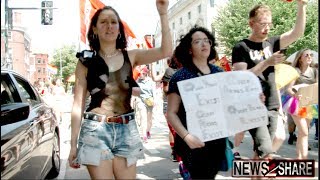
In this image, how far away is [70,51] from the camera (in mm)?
100500

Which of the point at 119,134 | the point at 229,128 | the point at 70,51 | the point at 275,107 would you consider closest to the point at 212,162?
the point at 229,128

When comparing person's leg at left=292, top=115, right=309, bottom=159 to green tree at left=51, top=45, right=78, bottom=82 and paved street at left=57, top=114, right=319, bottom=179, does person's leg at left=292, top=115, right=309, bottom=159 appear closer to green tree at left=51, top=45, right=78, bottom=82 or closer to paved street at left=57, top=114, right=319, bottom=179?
paved street at left=57, top=114, right=319, bottom=179

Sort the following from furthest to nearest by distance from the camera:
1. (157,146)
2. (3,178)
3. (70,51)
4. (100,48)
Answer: (70,51)
(157,146)
(100,48)
(3,178)

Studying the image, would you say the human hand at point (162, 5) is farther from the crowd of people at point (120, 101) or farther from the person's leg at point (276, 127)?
the person's leg at point (276, 127)

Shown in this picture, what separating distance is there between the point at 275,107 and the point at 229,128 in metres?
1.31

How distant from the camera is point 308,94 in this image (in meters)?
5.30

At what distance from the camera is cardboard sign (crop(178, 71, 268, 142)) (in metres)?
2.96

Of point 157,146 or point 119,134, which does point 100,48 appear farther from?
point 157,146

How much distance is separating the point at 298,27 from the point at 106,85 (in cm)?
191

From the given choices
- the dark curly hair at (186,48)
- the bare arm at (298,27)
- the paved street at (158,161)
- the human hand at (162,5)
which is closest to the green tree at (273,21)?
the paved street at (158,161)

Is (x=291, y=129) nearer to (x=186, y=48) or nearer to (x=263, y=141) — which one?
(x=263, y=141)

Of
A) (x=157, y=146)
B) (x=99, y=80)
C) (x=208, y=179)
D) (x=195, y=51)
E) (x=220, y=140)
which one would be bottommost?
(x=157, y=146)

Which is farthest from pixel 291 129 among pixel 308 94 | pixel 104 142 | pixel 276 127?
pixel 104 142

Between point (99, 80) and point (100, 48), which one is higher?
point (100, 48)
